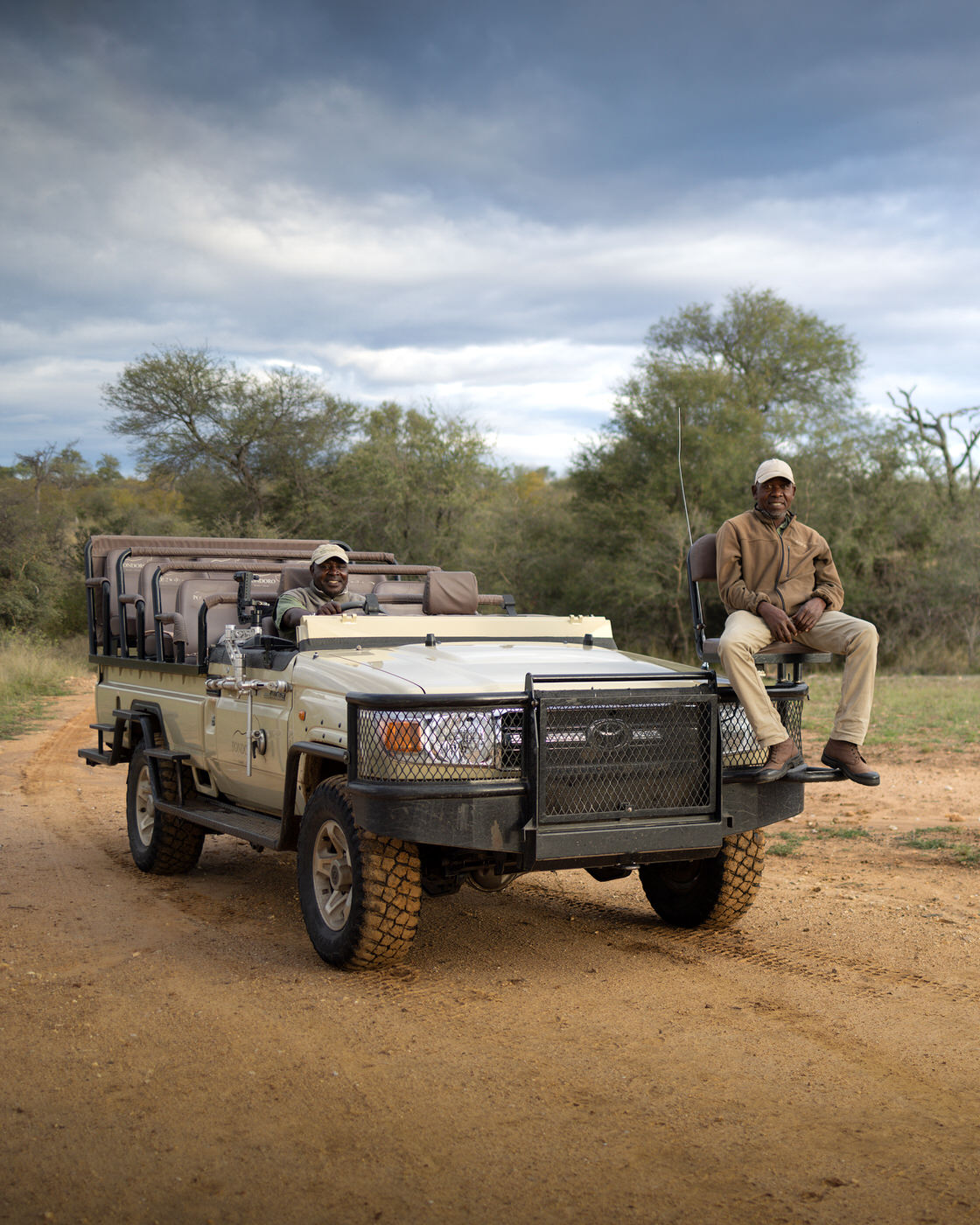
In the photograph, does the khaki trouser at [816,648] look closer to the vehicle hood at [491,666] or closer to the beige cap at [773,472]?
the vehicle hood at [491,666]

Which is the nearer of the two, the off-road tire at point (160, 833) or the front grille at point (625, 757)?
the front grille at point (625, 757)

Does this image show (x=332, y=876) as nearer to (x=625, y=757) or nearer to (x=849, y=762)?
(x=625, y=757)

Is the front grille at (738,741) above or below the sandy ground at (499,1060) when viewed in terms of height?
above

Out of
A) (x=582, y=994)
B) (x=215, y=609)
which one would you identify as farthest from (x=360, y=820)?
(x=215, y=609)

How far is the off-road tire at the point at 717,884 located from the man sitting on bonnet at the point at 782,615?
58 cm

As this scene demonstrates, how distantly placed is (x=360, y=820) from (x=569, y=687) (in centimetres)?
105

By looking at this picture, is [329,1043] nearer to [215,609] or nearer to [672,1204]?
[672,1204]

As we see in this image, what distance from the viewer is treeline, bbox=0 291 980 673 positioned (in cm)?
2870

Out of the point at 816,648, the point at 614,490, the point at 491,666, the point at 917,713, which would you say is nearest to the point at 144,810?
the point at 491,666

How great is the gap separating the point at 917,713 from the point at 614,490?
17.7 m

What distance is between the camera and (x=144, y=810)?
779cm

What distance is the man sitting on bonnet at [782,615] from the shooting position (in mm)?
5414

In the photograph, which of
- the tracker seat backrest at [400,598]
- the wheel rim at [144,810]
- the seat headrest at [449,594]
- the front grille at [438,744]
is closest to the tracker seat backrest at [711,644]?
the front grille at [438,744]

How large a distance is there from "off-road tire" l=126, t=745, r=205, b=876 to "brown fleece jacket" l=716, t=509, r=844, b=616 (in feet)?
11.7
